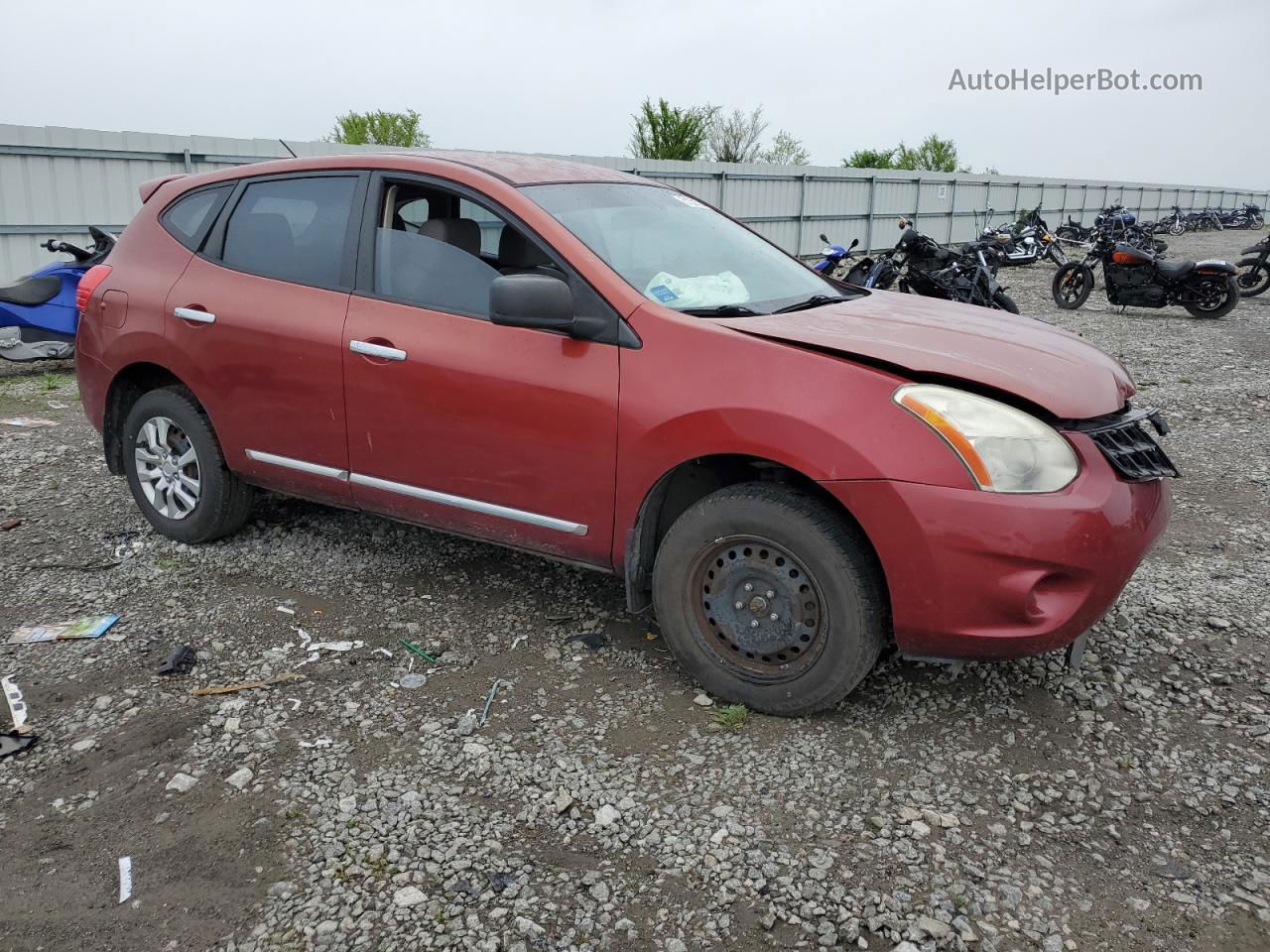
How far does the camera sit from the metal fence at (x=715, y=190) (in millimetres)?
11141

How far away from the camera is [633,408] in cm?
324

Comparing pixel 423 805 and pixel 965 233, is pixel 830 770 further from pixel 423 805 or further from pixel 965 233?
pixel 965 233

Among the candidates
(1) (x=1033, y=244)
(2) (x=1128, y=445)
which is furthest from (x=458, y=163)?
(1) (x=1033, y=244)

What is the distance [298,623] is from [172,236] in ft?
6.36

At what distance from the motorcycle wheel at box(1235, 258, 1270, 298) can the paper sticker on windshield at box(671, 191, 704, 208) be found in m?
15.2

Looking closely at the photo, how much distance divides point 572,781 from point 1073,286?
1495 centimetres

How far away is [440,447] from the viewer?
12.1ft

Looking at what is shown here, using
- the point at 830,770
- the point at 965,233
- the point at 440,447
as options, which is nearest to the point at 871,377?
the point at 830,770

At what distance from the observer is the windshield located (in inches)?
139

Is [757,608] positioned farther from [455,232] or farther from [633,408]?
[455,232]

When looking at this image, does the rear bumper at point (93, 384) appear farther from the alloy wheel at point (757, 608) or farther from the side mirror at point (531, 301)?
the alloy wheel at point (757, 608)

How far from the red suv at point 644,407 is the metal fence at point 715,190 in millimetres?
950

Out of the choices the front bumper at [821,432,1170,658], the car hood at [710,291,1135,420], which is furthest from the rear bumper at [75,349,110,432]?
the front bumper at [821,432,1170,658]

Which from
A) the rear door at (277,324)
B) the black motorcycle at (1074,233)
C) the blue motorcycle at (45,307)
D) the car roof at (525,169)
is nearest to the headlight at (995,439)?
the car roof at (525,169)
